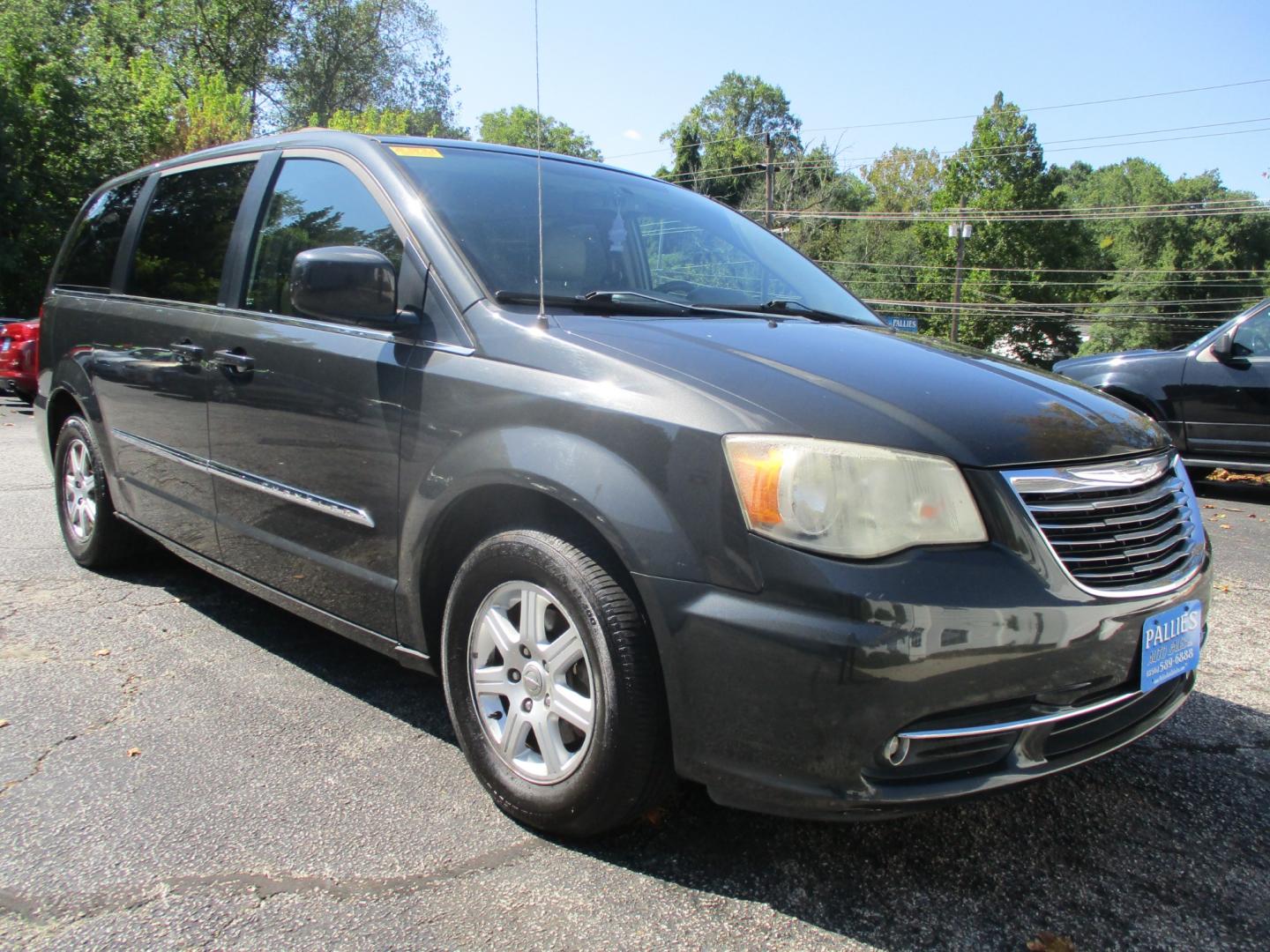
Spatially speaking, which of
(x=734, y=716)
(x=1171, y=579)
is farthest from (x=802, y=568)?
(x=1171, y=579)

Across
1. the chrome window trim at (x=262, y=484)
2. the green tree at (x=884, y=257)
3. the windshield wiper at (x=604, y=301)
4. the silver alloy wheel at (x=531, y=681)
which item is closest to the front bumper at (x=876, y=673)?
the silver alloy wheel at (x=531, y=681)

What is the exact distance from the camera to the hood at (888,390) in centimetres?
204

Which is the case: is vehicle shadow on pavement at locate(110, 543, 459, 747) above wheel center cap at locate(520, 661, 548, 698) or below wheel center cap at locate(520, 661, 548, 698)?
below

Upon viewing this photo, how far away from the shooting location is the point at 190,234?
376cm

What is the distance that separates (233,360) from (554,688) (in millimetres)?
1717

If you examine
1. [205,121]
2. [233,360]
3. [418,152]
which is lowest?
[233,360]

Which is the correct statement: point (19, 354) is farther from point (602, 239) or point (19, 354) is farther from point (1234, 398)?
point (1234, 398)

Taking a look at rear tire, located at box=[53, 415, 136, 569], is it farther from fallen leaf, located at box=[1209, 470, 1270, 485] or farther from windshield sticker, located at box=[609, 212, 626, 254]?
fallen leaf, located at box=[1209, 470, 1270, 485]

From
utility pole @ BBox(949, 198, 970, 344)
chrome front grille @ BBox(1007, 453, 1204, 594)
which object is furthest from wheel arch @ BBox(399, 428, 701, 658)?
utility pole @ BBox(949, 198, 970, 344)

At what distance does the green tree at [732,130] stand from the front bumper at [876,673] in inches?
2835

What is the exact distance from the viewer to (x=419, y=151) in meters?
3.09

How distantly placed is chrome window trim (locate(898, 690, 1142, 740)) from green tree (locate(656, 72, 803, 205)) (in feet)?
236

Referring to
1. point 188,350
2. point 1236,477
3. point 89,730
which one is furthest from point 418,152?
point 1236,477

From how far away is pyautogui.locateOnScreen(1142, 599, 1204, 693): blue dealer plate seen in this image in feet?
7.01
